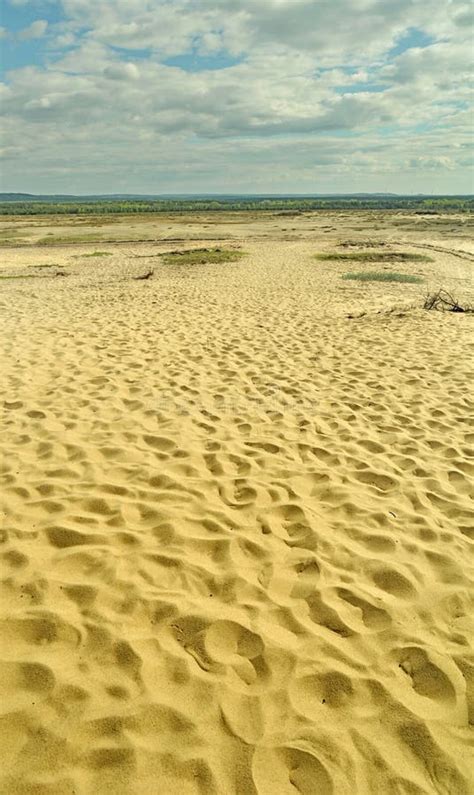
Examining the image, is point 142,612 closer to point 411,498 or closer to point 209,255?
point 411,498

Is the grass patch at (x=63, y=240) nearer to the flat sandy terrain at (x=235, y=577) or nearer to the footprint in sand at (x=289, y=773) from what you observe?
the flat sandy terrain at (x=235, y=577)

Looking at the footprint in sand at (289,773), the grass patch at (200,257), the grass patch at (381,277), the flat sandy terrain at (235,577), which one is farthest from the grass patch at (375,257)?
the footprint in sand at (289,773)

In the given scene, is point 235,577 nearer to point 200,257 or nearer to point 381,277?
point 381,277

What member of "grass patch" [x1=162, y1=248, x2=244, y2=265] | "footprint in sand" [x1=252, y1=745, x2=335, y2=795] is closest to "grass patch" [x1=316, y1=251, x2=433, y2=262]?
"grass patch" [x1=162, y1=248, x2=244, y2=265]

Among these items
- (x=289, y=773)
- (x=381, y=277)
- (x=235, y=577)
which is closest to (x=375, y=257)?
(x=381, y=277)

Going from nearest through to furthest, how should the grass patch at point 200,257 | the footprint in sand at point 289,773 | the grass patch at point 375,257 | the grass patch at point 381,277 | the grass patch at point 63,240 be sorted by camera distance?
the footprint in sand at point 289,773
the grass patch at point 381,277
the grass patch at point 200,257
the grass patch at point 375,257
the grass patch at point 63,240

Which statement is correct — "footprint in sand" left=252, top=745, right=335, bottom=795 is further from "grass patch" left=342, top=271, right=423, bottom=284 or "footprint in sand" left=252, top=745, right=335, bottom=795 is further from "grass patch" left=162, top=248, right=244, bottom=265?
"grass patch" left=162, top=248, right=244, bottom=265
